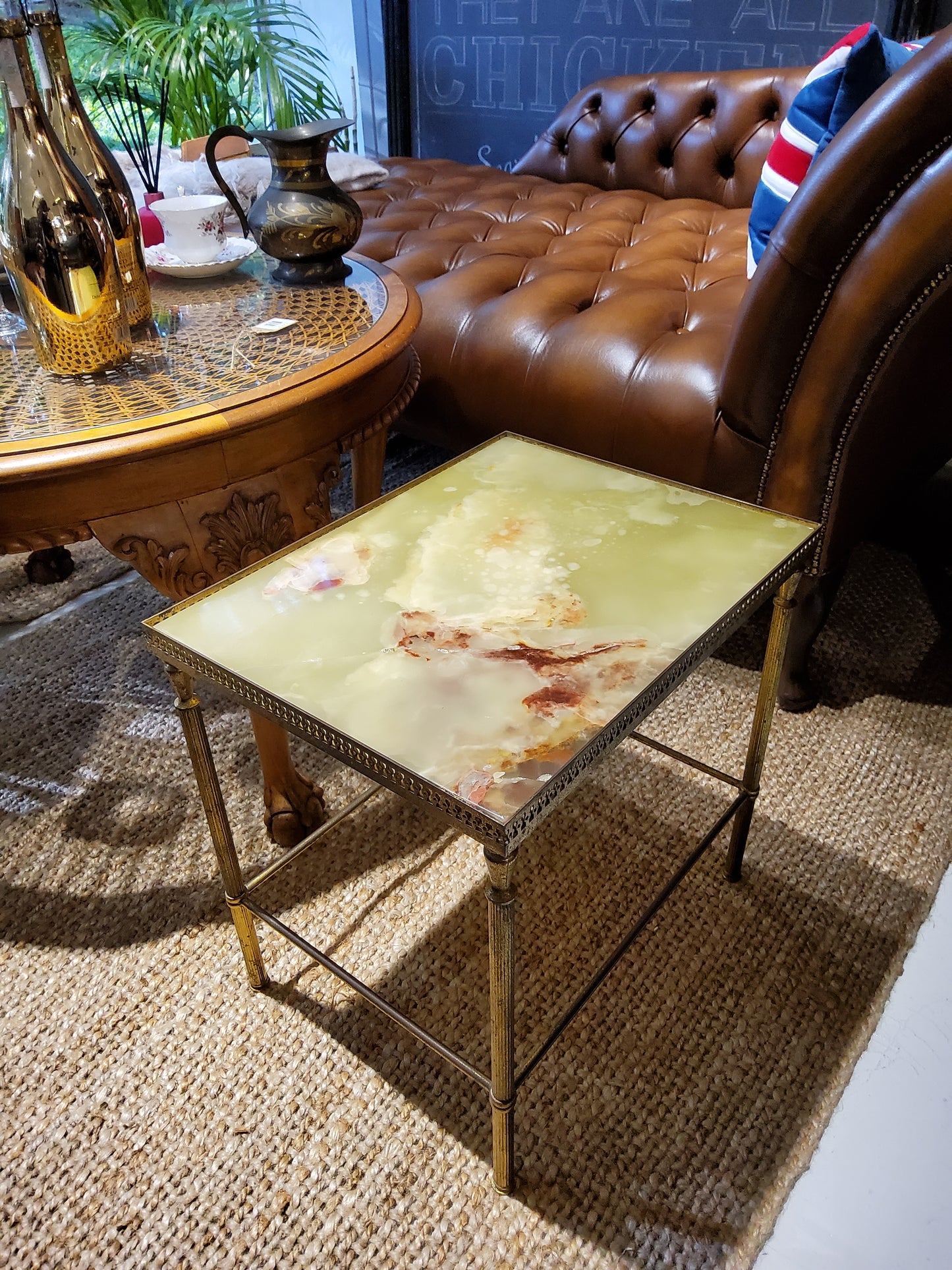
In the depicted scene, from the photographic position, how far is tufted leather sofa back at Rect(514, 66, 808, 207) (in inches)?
74.7

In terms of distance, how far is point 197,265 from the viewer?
3.67 feet

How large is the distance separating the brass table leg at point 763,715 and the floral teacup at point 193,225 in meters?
0.80

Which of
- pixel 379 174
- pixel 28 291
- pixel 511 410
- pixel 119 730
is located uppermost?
pixel 28 291

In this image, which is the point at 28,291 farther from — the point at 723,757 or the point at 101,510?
the point at 723,757

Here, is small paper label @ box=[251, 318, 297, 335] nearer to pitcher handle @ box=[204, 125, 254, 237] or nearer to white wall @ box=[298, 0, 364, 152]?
pitcher handle @ box=[204, 125, 254, 237]

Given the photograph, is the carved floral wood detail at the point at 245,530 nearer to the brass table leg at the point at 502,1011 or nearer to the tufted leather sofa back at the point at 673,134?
the brass table leg at the point at 502,1011

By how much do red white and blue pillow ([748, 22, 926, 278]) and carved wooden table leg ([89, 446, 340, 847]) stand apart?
613 millimetres

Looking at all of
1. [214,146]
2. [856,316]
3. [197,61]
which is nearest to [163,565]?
[214,146]

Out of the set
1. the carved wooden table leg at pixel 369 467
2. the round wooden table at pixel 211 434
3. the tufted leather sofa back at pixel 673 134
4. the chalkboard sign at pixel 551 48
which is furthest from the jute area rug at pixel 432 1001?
the chalkboard sign at pixel 551 48

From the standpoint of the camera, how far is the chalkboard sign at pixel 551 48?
2207 mm

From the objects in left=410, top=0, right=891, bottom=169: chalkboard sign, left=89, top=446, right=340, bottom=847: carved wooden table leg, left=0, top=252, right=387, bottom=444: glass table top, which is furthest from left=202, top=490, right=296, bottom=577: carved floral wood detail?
left=410, top=0, right=891, bottom=169: chalkboard sign

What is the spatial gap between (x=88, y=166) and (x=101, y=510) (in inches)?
16.9

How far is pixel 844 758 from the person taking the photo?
1179mm

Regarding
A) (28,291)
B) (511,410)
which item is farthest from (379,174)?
(28,291)
